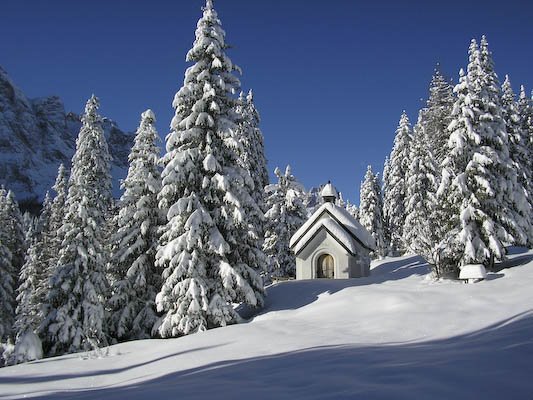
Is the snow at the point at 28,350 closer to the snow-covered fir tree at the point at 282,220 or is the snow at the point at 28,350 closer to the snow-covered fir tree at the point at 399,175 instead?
the snow-covered fir tree at the point at 282,220

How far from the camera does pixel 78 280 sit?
72.9 feet

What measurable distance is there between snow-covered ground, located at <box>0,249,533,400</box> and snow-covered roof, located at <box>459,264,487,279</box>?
0.45 metres

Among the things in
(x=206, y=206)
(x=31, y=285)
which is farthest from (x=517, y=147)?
(x=31, y=285)

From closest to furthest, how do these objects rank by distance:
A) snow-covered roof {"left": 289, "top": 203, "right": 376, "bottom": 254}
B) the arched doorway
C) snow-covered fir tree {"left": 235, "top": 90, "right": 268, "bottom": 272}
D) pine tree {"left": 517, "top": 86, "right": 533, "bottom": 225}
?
1. snow-covered roof {"left": 289, "top": 203, "right": 376, "bottom": 254}
2. the arched doorway
3. snow-covered fir tree {"left": 235, "top": 90, "right": 268, "bottom": 272}
4. pine tree {"left": 517, "top": 86, "right": 533, "bottom": 225}

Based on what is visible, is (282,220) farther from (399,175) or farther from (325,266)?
(399,175)

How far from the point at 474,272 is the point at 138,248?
54.8ft

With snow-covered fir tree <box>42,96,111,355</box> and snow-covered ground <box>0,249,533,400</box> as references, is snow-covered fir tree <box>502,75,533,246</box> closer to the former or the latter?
snow-covered ground <box>0,249,533,400</box>

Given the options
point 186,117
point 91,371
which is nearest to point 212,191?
point 186,117

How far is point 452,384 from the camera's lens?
5641 millimetres

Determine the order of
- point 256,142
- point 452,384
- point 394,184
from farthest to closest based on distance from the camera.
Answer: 1. point 394,184
2. point 256,142
3. point 452,384

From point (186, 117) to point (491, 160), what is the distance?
16.1 m

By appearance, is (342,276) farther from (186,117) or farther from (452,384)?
(452,384)

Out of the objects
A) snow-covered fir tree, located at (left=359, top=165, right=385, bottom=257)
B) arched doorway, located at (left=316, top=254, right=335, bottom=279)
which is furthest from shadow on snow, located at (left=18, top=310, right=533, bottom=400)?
snow-covered fir tree, located at (left=359, top=165, right=385, bottom=257)

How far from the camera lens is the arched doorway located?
98.9 feet
